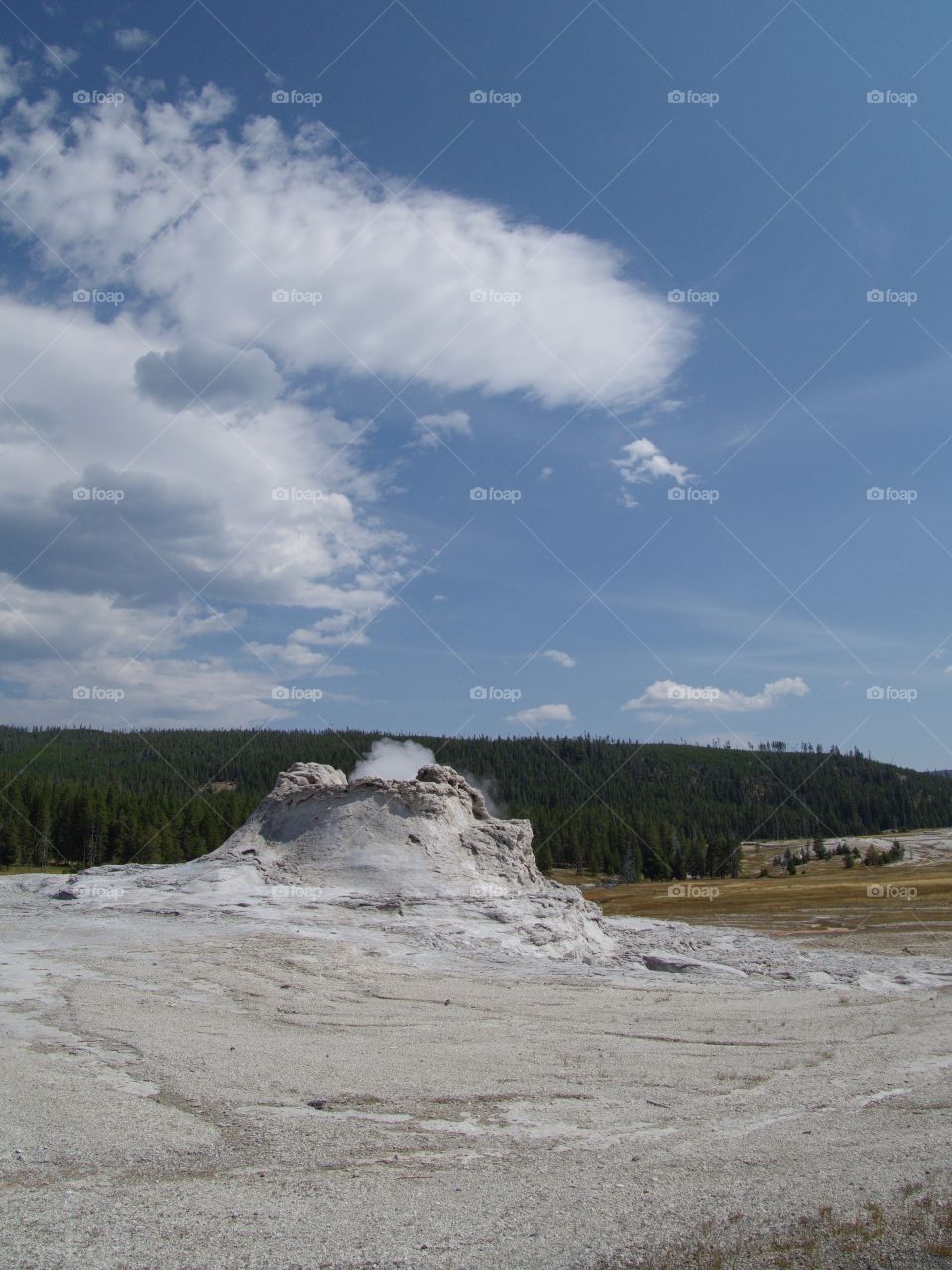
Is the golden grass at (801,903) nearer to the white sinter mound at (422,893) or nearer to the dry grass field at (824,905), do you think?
the dry grass field at (824,905)

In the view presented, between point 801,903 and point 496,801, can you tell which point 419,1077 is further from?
point 496,801

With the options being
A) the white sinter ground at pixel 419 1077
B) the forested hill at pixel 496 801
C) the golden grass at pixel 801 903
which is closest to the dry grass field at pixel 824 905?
the golden grass at pixel 801 903

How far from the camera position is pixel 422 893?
1147 inches

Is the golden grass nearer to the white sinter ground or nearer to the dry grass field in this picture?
the dry grass field

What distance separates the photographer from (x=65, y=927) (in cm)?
2598

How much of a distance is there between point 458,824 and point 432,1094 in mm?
21274

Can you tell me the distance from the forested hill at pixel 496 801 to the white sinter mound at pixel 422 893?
4959 centimetres

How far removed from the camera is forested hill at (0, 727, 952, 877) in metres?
82.8

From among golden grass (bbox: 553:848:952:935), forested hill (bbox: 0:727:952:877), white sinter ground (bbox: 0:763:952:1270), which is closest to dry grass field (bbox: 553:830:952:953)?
golden grass (bbox: 553:848:952:935)

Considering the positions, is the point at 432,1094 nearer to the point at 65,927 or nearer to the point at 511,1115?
the point at 511,1115

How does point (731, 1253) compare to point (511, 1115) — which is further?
point (511, 1115)

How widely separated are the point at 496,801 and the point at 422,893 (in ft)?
412

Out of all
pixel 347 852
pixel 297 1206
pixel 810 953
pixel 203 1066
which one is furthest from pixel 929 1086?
pixel 347 852

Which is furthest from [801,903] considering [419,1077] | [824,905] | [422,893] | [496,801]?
[496,801]
